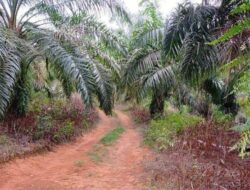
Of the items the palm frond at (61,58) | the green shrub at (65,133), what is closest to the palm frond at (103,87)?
the palm frond at (61,58)

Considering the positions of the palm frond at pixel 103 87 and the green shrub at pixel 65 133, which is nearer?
the palm frond at pixel 103 87

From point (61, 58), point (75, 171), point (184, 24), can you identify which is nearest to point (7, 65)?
point (61, 58)

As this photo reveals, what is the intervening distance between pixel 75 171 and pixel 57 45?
3.33 metres

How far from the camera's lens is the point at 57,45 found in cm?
855

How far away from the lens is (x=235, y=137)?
8.92m

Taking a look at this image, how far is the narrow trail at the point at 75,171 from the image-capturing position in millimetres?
6125

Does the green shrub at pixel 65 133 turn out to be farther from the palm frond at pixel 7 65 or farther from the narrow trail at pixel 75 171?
the palm frond at pixel 7 65

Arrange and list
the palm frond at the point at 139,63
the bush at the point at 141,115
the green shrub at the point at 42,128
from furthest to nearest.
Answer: the bush at the point at 141,115 < the palm frond at the point at 139,63 < the green shrub at the point at 42,128

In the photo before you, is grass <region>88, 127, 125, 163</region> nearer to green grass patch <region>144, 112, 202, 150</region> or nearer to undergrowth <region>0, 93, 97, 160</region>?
undergrowth <region>0, 93, 97, 160</region>

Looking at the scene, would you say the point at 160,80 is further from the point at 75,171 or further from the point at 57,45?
the point at 75,171

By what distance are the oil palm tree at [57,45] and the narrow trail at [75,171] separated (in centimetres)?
140

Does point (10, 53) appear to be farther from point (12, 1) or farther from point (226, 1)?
point (226, 1)

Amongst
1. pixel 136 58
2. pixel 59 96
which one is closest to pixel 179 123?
pixel 136 58

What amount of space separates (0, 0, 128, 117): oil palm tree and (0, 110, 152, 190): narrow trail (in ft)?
4.58
